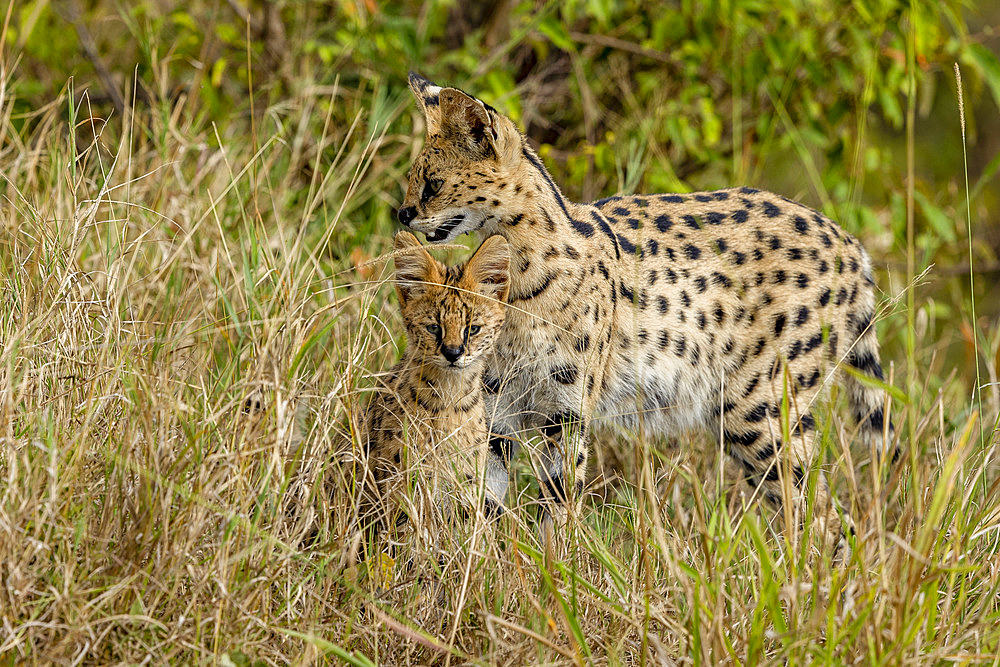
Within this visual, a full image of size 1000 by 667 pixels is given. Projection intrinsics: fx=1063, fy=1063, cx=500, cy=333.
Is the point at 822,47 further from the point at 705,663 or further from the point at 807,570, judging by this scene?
the point at 705,663

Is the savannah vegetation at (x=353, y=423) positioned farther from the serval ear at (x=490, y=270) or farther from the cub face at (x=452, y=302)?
the serval ear at (x=490, y=270)

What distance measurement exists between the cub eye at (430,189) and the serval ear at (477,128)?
0.15 metres

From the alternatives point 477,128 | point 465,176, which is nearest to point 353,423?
point 465,176

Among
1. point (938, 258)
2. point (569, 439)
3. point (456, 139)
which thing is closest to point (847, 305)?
point (569, 439)

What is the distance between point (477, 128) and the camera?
3.62 metres

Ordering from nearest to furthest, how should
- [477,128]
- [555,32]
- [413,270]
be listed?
1. [413,270]
2. [477,128]
3. [555,32]

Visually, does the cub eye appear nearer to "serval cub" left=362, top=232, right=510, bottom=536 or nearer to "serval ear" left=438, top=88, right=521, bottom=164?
"serval ear" left=438, top=88, right=521, bottom=164

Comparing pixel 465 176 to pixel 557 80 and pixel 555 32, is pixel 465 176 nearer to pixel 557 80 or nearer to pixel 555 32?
pixel 555 32

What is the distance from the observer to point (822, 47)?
17.6 ft

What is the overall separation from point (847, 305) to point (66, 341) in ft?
9.07

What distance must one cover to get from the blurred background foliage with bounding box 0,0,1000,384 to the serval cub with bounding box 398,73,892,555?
782mm

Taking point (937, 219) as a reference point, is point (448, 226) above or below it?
above

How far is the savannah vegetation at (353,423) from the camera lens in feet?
7.75

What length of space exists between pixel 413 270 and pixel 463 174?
44cm
